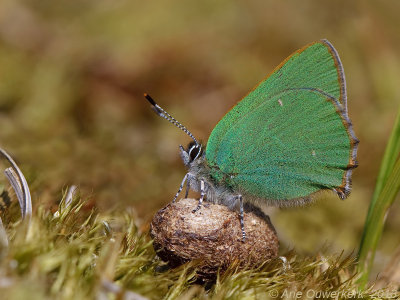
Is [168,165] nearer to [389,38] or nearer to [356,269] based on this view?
[356,269]

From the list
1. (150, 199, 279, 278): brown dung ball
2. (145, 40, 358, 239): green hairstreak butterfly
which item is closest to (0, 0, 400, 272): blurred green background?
(145, 40, 358, 239): green hairstreak butterfly

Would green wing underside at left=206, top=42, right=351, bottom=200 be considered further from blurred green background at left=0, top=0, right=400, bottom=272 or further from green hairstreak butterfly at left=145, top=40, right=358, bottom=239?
blurred green background at left=0, top=0, right=400, bottom=272

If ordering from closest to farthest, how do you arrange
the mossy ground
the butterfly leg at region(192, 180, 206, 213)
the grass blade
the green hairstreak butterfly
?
the mossy ground → the butterfly leg at region(192, 180, 206, 213) → the grass blade → the green hairstreak butterfly

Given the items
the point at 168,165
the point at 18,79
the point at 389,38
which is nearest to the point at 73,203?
the point at 168,165

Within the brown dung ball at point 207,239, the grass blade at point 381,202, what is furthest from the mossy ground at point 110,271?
the grass blade at point 381,202

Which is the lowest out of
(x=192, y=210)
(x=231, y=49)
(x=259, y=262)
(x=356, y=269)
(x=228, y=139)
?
(x=356, y=269)

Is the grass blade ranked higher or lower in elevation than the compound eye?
lower

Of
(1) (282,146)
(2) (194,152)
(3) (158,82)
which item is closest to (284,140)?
(1) (282,146)
